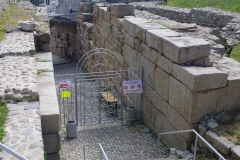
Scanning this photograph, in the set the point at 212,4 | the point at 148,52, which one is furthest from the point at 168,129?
the point at 212,4

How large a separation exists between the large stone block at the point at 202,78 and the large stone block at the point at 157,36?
1304 mm

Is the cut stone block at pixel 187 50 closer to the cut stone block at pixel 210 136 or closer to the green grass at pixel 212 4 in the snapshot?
the cut stone block at pixel 210 136

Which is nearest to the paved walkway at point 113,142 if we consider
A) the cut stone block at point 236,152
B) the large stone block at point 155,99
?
the large stone block at point 155,99

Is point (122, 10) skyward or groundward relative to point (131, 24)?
skyward

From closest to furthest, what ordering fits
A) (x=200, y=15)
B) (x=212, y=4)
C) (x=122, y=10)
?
(x=122, y=10), (x=200, y=15), (x=212, y=4)

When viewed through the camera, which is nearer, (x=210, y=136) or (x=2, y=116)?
(x=2, y=116)

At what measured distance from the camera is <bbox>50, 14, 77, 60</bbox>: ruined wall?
1995cm

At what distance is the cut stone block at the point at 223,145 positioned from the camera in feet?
18.2

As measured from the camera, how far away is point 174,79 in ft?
22.8

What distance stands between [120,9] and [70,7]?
33.8 feet

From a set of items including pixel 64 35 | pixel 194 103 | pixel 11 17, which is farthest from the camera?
pixel 64 35

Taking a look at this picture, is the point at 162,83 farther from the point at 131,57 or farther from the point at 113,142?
the point at 131,57

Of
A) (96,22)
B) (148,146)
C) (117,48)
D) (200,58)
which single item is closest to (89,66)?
(96,22)

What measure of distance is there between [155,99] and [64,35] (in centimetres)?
1519
